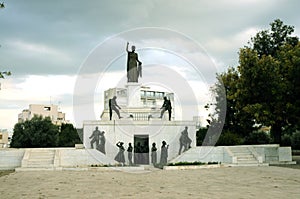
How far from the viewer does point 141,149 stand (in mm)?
24375

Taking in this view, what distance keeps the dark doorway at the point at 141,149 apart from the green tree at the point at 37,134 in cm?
1705

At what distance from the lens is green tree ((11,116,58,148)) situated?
129 ft

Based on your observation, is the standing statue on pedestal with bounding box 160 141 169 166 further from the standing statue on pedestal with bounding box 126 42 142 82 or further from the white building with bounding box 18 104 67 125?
the white building with bounding box 18 104 67 125

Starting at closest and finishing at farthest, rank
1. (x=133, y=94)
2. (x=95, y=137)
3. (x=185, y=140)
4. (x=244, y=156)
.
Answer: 1. (x=244, y=156)
2. (x=95, y=137)
3. (x=185, y=140)
4. (x=133, y=94)

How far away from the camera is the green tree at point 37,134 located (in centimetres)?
3931

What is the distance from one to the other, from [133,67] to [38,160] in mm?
11279

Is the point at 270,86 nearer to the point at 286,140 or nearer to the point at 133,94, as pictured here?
the point at 133,94

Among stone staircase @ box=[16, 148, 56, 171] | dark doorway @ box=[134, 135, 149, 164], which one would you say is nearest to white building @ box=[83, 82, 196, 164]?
dark doorway @ box=[134, 135, 149, 164]

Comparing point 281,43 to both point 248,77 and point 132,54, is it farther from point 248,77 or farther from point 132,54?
point 132,54

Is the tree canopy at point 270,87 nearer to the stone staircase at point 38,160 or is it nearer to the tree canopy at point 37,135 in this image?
the stone staircase at point 38,160

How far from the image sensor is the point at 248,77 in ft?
72.9

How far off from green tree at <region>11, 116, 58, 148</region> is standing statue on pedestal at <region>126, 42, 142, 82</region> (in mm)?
15167

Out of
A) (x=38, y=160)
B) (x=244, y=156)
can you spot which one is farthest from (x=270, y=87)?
(x=38, y=160)

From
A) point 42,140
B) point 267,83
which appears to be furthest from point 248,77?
point 42,140
